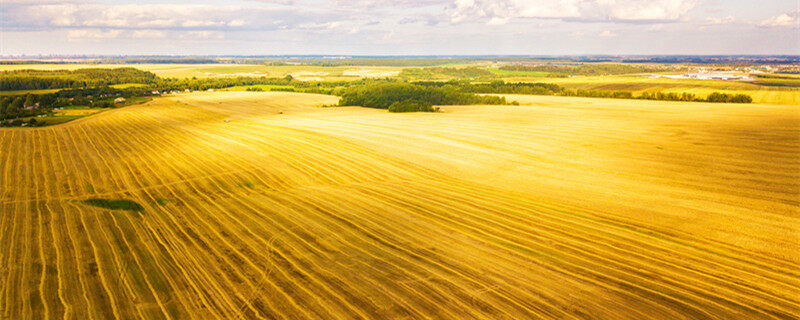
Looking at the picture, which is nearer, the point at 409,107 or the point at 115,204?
the point at 115,204

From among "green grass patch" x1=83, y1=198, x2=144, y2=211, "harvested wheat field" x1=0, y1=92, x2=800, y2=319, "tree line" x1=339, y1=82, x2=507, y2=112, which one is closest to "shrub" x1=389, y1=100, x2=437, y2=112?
"tree line" x1=339, y1=82, x2=507, y2=112

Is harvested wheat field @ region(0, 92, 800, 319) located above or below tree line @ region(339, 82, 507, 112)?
below

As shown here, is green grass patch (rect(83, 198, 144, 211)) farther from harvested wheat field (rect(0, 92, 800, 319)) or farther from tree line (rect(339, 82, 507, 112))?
tree line (rect(339, 82, 507, 112))

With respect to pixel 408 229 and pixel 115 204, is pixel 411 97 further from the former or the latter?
pixel 408 229

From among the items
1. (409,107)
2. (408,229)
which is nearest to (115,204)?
(408,229)

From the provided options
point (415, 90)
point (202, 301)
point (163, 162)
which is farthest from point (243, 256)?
point (415, 90)

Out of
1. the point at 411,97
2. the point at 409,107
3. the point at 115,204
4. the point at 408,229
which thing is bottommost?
the point at 408,229
